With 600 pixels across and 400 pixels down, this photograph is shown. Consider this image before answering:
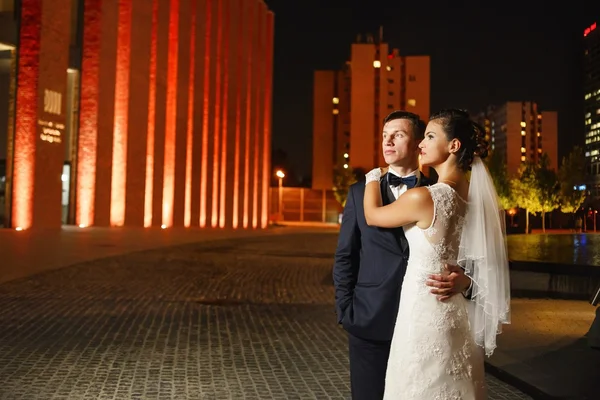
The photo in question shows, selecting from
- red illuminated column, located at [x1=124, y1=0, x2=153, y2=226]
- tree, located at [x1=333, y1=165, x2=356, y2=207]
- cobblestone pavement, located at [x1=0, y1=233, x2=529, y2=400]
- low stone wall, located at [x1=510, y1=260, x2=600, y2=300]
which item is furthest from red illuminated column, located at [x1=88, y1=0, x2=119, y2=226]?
tree, located at [x1=333, y1=165, x2=356, y2=207]

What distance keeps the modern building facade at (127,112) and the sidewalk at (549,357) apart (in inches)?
870

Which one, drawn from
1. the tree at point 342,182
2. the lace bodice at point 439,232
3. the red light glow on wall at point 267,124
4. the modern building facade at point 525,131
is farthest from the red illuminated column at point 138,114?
the modern building facade at point 525,131

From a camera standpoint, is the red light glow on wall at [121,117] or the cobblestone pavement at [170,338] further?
the red light glow on wall at [121,117]

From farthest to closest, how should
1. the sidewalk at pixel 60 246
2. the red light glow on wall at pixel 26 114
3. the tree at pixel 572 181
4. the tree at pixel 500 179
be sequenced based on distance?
the tree at pixel 572 181, the tree at pixel 500 179, the red light glow on wall at pixel 26 114, the sidewalk at pixel 60 246

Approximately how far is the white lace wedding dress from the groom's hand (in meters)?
0.03

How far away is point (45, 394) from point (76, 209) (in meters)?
26.6

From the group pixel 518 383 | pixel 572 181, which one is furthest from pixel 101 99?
pixel 572 181

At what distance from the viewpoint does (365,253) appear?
10.8 ft

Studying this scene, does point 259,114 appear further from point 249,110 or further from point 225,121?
point 225,121

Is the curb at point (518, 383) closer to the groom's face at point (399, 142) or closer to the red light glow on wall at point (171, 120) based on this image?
the groom's face at point (399, 142)

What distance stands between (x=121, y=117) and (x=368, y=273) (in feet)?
102

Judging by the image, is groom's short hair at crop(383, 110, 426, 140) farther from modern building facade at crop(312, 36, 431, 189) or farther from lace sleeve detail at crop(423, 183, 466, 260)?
modern building facade at crop(312, 36, 431, 189)

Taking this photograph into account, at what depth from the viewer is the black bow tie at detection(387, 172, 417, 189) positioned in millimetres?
3316

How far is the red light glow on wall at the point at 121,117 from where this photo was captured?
32.1m
